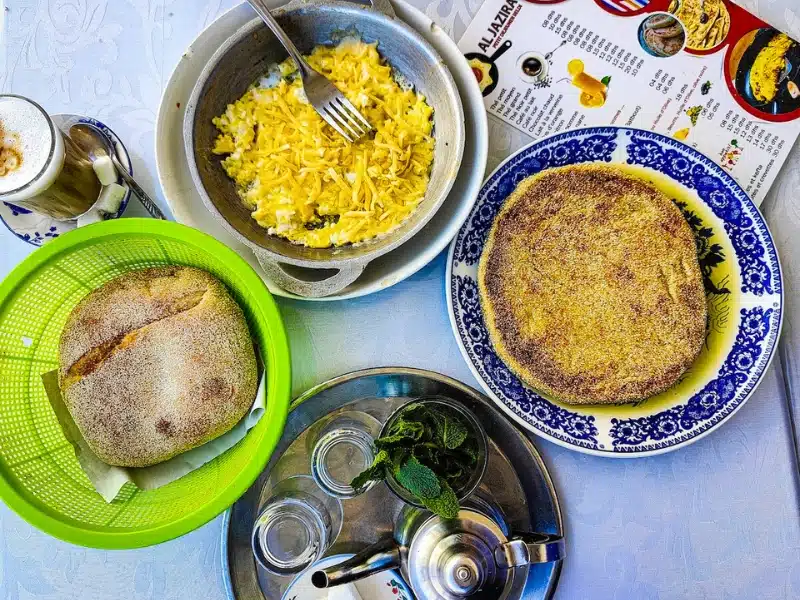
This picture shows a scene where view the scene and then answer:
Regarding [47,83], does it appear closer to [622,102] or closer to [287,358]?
[287,358]

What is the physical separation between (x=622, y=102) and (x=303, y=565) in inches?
39.8

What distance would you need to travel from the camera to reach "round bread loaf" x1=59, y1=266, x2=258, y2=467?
2.97ft

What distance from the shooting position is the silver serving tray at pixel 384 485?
1053 millimetres

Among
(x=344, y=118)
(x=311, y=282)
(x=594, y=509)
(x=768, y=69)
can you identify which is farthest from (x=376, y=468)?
(x=768, y=69)

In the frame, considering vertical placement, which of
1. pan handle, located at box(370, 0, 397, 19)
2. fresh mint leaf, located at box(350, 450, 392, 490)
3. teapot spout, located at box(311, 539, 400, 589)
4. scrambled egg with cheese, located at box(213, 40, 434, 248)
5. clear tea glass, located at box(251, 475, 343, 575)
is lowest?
clear tea glass, located at box(251, 475, 343, 575)

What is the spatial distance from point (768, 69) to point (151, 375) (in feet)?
3.96

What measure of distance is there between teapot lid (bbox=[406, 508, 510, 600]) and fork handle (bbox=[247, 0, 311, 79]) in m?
0.78

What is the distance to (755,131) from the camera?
1.12m

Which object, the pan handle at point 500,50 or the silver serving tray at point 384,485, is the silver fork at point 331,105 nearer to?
the pan handle at point 500,50

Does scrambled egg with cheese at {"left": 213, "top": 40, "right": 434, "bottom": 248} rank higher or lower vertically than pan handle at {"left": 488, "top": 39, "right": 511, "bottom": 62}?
lower

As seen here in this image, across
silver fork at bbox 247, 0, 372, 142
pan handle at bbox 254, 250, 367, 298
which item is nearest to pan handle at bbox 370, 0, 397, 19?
silver fork at bbox 247, 0, 372, 142

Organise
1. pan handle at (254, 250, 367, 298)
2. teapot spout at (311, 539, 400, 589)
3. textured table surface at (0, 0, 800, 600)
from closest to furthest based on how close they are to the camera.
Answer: teapot spout at (311, 539, 400, 589)
pan handle at (254, 250, 367, 298)
textured table surface at (0, 0, 800, 600)

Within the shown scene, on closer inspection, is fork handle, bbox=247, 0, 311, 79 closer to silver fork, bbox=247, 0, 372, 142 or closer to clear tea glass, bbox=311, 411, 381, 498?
silver fork, bbox=247, 0, 372, 142

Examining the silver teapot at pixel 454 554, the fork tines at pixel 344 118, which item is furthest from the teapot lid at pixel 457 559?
the fork tines at pixel 344 118
